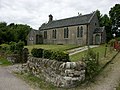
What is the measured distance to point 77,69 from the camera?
11.4m

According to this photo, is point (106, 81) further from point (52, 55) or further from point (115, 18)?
point (115, 18)

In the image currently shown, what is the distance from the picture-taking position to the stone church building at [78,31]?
43562 mm

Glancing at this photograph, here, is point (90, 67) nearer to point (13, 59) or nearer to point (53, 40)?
point (13, 59)

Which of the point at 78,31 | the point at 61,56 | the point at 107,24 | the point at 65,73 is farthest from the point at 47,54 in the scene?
the point at 107,24

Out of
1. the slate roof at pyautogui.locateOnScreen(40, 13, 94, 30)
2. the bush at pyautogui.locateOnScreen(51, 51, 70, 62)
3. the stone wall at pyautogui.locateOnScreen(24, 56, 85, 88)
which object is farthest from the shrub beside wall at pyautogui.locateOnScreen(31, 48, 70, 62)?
the slate roof at pyautogui.locateOnScreen(40, 13, 94, 30)

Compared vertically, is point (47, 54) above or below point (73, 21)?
below

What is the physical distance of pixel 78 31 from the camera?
45469 millimetres

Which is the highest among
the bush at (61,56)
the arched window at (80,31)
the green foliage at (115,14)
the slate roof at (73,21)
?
the green foliage at (115,14)

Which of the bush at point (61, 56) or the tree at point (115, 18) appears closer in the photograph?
the bush at point (61, 56)

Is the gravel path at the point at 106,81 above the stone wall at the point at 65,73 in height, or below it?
below

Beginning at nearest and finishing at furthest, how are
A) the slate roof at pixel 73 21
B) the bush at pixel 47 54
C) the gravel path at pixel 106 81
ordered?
the gravel path at pixel 106 81
the bush at pixel 47 54
the slate roof at pixel 73 21

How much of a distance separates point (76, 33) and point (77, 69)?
3482 cm

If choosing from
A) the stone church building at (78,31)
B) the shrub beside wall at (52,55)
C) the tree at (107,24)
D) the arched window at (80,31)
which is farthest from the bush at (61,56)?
the tree at (107,24)

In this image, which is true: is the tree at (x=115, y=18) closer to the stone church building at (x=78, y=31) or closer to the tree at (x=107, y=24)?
the tree at (x=107, y=24)
